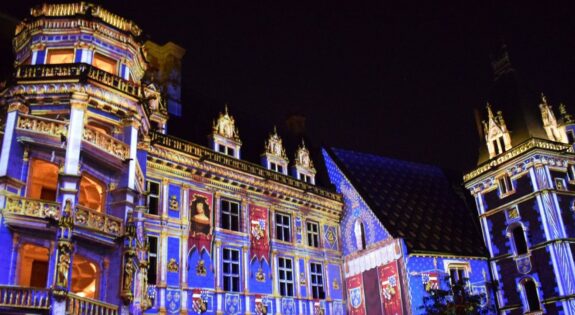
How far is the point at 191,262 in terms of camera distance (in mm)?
22328

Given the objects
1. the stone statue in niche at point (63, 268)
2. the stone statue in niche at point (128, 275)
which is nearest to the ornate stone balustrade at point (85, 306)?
the stone statue in niche at point (63, 268)

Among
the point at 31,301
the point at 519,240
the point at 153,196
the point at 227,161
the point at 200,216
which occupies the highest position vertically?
the point at 227,161

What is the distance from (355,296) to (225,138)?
1110 cm

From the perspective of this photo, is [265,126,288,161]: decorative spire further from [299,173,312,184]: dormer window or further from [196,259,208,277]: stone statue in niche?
[196,259,208,277]: stone statue in niche

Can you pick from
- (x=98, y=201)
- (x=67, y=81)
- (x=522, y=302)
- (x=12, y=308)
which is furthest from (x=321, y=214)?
(x=12, y=308)

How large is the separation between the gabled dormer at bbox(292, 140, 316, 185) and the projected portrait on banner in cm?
703

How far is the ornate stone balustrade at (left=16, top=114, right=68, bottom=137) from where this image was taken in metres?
17.4

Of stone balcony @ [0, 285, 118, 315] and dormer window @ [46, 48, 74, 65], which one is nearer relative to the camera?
stone balcony @ [0, 285, 118, 315]

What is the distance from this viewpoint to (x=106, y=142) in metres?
18.6

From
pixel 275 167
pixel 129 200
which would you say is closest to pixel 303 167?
pixel 275 167

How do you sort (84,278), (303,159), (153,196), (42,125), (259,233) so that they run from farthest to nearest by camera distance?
1. (303,159)
2. (259,233)
3. (153,196)
4. (84,278)
5. (42,125)

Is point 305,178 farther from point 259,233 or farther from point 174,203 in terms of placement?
point 174,203

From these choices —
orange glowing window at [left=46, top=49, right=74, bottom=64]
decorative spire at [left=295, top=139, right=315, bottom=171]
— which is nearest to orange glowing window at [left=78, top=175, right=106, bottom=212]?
orange glowing window at [left=46, top=49, right=74, bottom=64]

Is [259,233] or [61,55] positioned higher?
[61,55]
